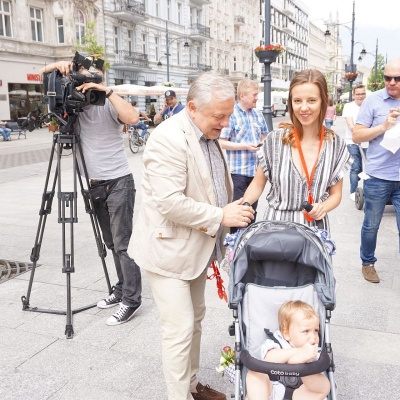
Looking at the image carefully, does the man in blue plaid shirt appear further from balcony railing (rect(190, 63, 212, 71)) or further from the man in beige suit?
balcony railing (rect(190, 63, 212, 71))

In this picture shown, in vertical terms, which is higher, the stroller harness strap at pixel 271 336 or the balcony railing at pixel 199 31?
the balcony railing at pixel 199 31

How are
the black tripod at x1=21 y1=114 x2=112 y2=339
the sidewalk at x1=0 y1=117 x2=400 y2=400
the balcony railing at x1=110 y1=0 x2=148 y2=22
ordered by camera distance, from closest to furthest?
1. the sidewalk at x1=0 y1=117 x2=400 y2=400
2. the black tripod at x1=21 y1=114 x2=112 y2=339
3. the balcony railing at x1=110 y1=0 x2=148 y2=22

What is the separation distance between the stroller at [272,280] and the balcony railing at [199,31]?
4830 centimetres

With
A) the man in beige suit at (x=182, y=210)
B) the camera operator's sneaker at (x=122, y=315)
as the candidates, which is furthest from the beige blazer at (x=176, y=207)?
the camera operator's sneaker at (x=122, y=315)

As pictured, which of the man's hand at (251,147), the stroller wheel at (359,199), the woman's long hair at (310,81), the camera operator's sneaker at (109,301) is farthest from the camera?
the stroller wheel at (359,199)

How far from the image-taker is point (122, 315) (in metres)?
3.74

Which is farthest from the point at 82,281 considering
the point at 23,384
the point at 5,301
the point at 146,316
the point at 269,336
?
the point at 269,336

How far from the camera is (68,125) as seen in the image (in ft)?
11.4

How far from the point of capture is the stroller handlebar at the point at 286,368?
2041 mm

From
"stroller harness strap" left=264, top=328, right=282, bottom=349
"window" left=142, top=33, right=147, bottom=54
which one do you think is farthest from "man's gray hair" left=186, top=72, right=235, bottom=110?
"window" left=142, top=33, right=147, bottom=54

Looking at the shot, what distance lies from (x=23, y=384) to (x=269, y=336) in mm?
1634

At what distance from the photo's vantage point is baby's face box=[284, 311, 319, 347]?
2154 millimetres

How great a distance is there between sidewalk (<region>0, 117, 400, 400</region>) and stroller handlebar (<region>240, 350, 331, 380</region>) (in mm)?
855

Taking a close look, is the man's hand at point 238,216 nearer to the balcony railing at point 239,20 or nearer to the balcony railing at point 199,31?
the balcony railing at point 199,31
